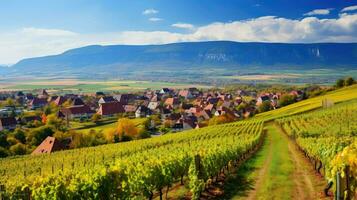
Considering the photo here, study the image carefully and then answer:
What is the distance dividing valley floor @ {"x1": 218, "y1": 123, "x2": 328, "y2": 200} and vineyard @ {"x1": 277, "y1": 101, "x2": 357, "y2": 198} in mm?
1064

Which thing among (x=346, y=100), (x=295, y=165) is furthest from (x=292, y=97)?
(x=295, y=165)

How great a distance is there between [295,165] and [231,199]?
12857 mm

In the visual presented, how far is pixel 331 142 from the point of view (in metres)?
26.9

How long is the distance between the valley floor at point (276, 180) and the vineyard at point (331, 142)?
3.49ft

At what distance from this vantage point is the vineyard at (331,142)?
9.84m

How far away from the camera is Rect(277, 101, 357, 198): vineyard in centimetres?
984

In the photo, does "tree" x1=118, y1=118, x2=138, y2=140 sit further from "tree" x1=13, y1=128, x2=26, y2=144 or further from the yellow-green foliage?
the yellow-green foliage

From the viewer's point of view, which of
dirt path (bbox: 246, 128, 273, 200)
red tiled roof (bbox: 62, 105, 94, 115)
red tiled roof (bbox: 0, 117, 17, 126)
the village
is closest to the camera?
dirt path (bbox: 246, 128, 273, 200)

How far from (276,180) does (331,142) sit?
6041 mm

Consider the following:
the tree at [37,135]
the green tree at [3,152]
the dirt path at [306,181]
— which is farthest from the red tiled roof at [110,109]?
the dirt path at [306,181]

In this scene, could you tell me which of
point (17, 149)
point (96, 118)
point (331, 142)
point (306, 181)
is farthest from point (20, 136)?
point (306, 181)

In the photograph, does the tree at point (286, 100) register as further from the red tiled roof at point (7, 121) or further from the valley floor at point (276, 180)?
the valley floor at point (276, 180)

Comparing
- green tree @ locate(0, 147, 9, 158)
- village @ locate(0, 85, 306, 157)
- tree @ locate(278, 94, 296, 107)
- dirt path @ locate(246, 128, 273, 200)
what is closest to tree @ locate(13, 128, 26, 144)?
village @ locate(0, 85, 306, 157)

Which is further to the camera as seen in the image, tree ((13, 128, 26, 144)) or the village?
tree ((13, 128, 26, 144))
